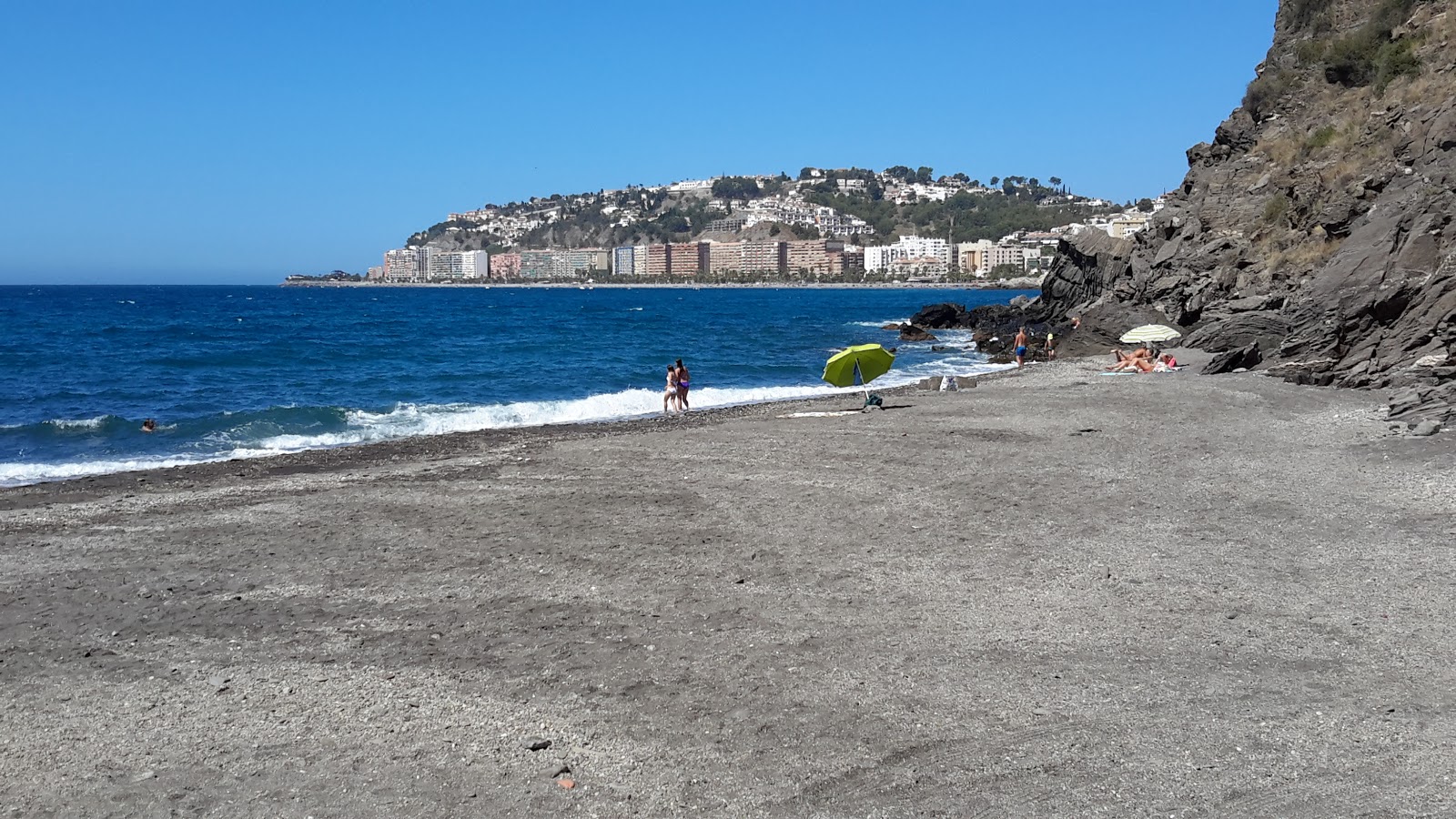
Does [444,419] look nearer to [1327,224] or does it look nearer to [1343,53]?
[1327,224]

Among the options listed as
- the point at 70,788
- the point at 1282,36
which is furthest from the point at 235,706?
the point at 1282,36

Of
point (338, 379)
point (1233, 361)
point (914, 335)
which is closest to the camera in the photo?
point (1233, 361)

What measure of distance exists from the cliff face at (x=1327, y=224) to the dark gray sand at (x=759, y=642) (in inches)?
282

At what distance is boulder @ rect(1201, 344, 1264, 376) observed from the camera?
25000 millimetres

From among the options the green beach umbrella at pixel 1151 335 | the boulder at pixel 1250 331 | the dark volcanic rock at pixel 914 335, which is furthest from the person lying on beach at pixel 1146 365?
the dark volcanic rock at pixel 914 335

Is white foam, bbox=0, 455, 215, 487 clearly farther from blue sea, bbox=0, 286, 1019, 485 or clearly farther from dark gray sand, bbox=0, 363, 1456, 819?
dark gray sand, bbox=0, 363, 1456, 819

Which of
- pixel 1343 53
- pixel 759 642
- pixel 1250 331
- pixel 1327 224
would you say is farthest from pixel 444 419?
pixel 1343 53

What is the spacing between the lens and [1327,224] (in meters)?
29.1

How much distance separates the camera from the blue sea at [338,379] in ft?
73.6

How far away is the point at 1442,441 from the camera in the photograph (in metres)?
13.7

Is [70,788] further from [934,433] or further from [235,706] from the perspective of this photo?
[934,433]

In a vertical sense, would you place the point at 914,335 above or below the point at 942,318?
below

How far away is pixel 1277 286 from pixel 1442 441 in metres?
18.4

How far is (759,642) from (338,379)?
31345mm
